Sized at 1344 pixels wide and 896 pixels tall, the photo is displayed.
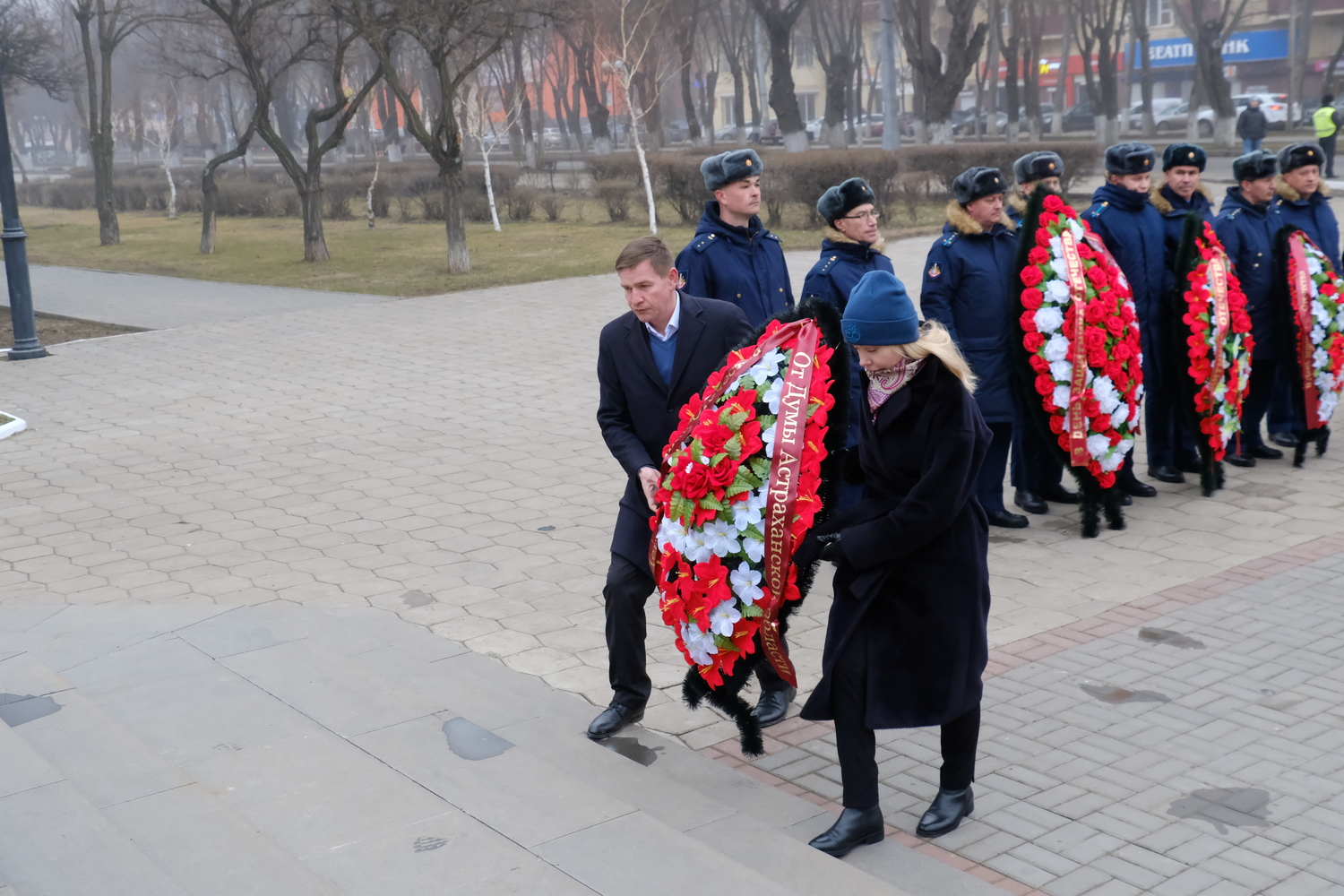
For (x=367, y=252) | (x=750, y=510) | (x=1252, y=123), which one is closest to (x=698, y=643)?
(x=750, y=510)

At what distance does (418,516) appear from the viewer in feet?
25.7

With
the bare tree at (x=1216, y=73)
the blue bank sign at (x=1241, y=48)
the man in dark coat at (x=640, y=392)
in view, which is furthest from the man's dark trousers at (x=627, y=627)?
the blue bank sign at (x=1241, y=48)

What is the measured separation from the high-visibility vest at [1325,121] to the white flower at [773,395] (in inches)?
1011

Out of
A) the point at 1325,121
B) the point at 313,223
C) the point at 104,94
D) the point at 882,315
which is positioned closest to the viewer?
the point at 882,315

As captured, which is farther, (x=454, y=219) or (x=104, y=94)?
(x=104, y=94)

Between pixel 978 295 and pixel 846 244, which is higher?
pixel 846 244

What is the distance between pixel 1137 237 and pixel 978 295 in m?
1.40

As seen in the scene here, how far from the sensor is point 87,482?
28.8ft

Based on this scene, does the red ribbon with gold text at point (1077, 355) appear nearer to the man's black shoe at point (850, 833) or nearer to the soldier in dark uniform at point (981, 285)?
the soldier in dark uniform at point (981, 285)

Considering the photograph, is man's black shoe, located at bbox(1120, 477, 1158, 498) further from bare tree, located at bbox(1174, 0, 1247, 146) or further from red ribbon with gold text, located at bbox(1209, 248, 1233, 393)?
bare tree, located at bbox(1174, 0, 1247, 146)

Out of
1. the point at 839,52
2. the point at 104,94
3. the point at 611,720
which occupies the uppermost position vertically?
the point at 839,52

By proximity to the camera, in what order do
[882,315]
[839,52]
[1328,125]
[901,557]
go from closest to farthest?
[882,315], [901,557], [1328,125], [839,52]

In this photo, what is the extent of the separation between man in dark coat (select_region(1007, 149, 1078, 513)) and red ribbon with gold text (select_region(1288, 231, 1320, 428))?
68.5 inches

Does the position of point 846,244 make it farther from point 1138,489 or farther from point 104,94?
point 104,94
